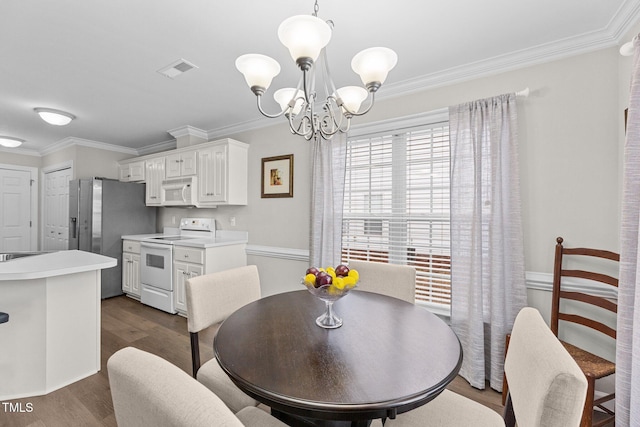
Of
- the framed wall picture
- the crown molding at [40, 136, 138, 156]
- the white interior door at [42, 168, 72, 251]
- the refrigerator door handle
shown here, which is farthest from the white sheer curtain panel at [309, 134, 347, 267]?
the white interior door at [42, 168, 72, 251]

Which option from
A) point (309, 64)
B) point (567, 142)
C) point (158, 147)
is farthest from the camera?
point (158, 147)

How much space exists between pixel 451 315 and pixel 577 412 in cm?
172

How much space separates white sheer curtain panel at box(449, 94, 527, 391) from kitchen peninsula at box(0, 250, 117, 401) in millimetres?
2837

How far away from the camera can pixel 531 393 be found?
2.78ft

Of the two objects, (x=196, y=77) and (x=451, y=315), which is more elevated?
(x=196, y=77)

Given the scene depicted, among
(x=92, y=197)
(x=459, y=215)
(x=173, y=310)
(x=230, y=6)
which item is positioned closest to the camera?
(x=230, y=6)

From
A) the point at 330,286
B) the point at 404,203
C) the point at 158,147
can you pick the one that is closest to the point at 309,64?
the point at 330,286

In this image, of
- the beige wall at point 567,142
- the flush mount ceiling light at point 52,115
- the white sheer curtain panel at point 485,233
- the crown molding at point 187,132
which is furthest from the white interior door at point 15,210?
the white sheer curtain panel at point 485,233

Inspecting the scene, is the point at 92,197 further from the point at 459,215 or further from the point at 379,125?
the point at 459,215

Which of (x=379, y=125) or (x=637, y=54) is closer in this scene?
(x=637, y=54)

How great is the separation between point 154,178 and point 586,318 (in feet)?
16.8

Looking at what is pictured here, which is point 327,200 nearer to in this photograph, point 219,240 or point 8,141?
point 219,240

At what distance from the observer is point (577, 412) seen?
0.69m

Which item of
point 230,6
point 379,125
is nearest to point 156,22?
point 230,6
